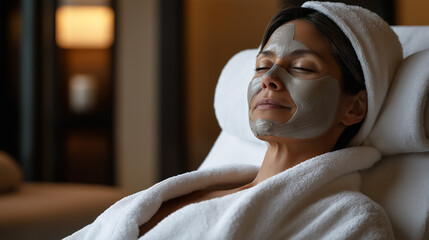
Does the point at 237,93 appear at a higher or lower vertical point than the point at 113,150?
higher

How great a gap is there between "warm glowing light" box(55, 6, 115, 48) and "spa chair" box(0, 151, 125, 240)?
1.73 metres

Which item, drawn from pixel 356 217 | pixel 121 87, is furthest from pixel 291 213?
pixel 121 87

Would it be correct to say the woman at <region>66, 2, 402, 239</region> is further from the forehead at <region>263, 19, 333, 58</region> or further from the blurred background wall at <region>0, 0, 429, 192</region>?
the blurred background wall at <region>0, 0, 429, 192</region>

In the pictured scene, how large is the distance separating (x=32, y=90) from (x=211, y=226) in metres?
3.43

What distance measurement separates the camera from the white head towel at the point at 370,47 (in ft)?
3.46

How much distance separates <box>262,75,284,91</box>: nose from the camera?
1.07 meters

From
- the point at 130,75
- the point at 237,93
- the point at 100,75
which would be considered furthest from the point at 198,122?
the point at 237,93

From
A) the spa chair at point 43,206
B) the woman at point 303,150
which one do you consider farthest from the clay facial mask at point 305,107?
the spa chair at point 43,206

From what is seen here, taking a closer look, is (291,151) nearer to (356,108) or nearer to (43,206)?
(356,108)

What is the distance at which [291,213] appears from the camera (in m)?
0.96

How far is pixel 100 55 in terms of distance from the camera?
439 cm

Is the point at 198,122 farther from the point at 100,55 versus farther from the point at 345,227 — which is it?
the point at 345,227

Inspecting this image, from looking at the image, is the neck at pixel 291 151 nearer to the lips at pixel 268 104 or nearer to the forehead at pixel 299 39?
the lips at pixel 268 104

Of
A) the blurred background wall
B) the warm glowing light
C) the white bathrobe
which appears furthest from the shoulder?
the warm glowing light
